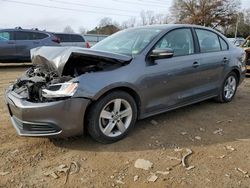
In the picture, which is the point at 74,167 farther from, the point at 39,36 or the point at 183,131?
the point at 39,36

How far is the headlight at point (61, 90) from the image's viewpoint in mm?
3381

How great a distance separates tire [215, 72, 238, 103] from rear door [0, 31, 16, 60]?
9.10 metres

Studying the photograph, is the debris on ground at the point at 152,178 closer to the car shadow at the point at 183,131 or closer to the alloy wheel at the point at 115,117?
the car shadow at the point at 183,131

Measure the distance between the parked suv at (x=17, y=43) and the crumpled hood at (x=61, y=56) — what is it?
8.54m

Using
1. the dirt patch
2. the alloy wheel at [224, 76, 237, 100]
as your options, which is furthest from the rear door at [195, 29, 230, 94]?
the dirt patch

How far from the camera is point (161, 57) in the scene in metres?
4.20

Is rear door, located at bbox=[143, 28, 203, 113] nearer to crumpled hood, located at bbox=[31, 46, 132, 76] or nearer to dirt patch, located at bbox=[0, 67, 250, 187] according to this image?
dirt patch, located at bbox=[0, 67, 250, 187]

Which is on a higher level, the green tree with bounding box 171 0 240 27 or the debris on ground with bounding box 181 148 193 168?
the green tree with bounding box 171 0 240 27

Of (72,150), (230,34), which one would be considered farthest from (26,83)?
(230,34)

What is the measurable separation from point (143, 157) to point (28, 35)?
10487 mm

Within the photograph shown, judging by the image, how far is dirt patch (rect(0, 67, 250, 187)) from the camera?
301 centimetres

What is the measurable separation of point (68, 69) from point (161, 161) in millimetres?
1618

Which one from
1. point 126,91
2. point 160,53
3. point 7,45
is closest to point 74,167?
point 126,91

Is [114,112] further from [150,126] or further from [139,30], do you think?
[139,30]
